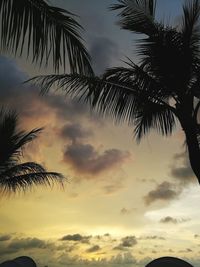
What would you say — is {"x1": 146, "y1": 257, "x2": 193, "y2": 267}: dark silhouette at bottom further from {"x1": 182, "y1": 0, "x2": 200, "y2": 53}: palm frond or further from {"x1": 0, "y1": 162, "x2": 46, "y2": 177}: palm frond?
{"x1": 0, "y1": 162, "x2": 46, "y2": 177}: palm frond

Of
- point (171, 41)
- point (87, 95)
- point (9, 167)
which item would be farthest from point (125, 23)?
point (9, 167)

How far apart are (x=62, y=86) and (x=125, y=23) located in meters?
1.97

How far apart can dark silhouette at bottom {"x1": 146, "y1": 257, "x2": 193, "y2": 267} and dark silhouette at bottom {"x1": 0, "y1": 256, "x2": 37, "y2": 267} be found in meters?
1.91

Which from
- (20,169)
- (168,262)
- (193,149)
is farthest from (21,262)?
(20,169)

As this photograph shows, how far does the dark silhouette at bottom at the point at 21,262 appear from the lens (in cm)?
669

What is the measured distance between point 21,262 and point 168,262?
2.23 metres

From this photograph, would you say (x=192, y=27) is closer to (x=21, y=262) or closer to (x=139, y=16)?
(x=139, y=16)

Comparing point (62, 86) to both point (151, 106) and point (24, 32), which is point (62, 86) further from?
point (24, 32)

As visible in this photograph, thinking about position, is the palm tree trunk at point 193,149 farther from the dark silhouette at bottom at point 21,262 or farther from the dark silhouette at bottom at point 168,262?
the dark silhouette at bottom at point 21,262

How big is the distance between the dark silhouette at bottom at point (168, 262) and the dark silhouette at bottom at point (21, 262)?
191cm

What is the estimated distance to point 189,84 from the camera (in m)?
8.95

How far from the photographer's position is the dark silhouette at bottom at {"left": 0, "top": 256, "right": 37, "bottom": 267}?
669 centimetres

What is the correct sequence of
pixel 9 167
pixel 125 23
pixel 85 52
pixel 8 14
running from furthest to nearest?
pixel 9 167 < pixel 125 23 < pixel 85 52 < pixel 8 14

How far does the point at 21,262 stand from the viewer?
6.83m
